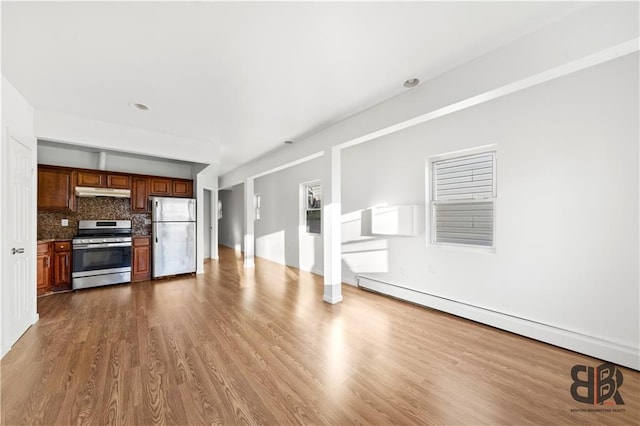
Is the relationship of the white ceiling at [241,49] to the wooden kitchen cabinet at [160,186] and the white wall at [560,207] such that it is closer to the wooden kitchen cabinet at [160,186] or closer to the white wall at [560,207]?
the white wall at [560,207]

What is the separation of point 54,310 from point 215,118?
138 inches

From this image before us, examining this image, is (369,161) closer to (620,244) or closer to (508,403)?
(620,244)

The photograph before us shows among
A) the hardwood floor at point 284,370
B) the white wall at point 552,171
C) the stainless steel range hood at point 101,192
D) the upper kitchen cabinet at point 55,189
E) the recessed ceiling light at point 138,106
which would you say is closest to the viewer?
the hardwood floor at point 284,370

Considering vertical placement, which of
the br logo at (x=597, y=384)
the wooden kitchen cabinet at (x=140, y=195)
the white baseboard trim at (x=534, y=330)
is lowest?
the br logo at (x=597, y=384)

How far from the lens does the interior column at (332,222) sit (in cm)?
393

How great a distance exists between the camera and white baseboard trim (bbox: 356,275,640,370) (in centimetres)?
224

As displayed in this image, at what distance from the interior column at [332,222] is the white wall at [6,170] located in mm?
3495

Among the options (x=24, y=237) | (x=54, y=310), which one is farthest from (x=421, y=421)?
(x=54, y=310)

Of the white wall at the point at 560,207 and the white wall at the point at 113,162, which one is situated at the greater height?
the white wall at the point at 113,162

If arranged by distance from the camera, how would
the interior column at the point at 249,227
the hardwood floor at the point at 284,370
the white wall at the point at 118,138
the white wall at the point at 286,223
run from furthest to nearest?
the interior column at the point at 249,227 → the white wall at the point at 286,223 → the white wall at the point at 118,138 → the hardwood floor at the point at 284,370

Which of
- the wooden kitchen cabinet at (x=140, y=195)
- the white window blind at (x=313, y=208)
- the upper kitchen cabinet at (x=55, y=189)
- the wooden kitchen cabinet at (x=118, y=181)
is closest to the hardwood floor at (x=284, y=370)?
the upper kitchen cabinet at (x=55, y=189)

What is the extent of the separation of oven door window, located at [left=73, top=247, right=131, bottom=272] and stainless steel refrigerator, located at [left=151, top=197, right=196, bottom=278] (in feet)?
1.60

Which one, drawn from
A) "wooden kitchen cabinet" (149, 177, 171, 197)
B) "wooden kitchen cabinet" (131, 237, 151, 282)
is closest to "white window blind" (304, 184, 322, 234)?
"wooden kitchen cabinet" (149, 177, 171, 197)

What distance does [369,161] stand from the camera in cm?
459
